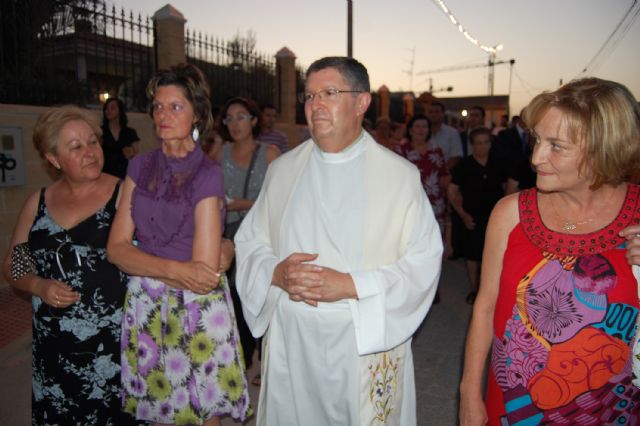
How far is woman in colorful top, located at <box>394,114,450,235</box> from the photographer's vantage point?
19.3 feet

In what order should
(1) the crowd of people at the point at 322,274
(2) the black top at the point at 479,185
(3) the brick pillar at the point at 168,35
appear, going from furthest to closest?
(3) the brick pillar at the point at 168,35, (2) the black top at the point at 479,185, (1) the crowd of people at the point at 322,274

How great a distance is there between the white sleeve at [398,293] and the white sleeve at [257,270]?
45cm

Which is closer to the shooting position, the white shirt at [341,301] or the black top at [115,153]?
the white shirt at [341,301]

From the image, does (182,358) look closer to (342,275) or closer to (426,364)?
(342,275)

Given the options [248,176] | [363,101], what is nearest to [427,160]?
[248,176]

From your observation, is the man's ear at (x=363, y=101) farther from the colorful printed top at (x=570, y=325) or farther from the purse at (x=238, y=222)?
the purse at (x=238, y=222)

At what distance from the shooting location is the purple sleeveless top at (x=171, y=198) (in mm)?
2367

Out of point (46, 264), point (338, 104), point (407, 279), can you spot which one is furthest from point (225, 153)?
point (407, 279)

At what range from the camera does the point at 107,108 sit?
23.0ft

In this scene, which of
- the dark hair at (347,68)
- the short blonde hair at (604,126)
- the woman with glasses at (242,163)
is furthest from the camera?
the woman with glasses at (242,163)

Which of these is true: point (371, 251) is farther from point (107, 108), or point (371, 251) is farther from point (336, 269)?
point (107, 108)

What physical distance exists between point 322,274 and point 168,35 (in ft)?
28.4

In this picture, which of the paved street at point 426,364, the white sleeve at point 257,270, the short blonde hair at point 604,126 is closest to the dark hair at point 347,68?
the white sleeve at point 257,270

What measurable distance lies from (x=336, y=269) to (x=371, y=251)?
184 millimetres
